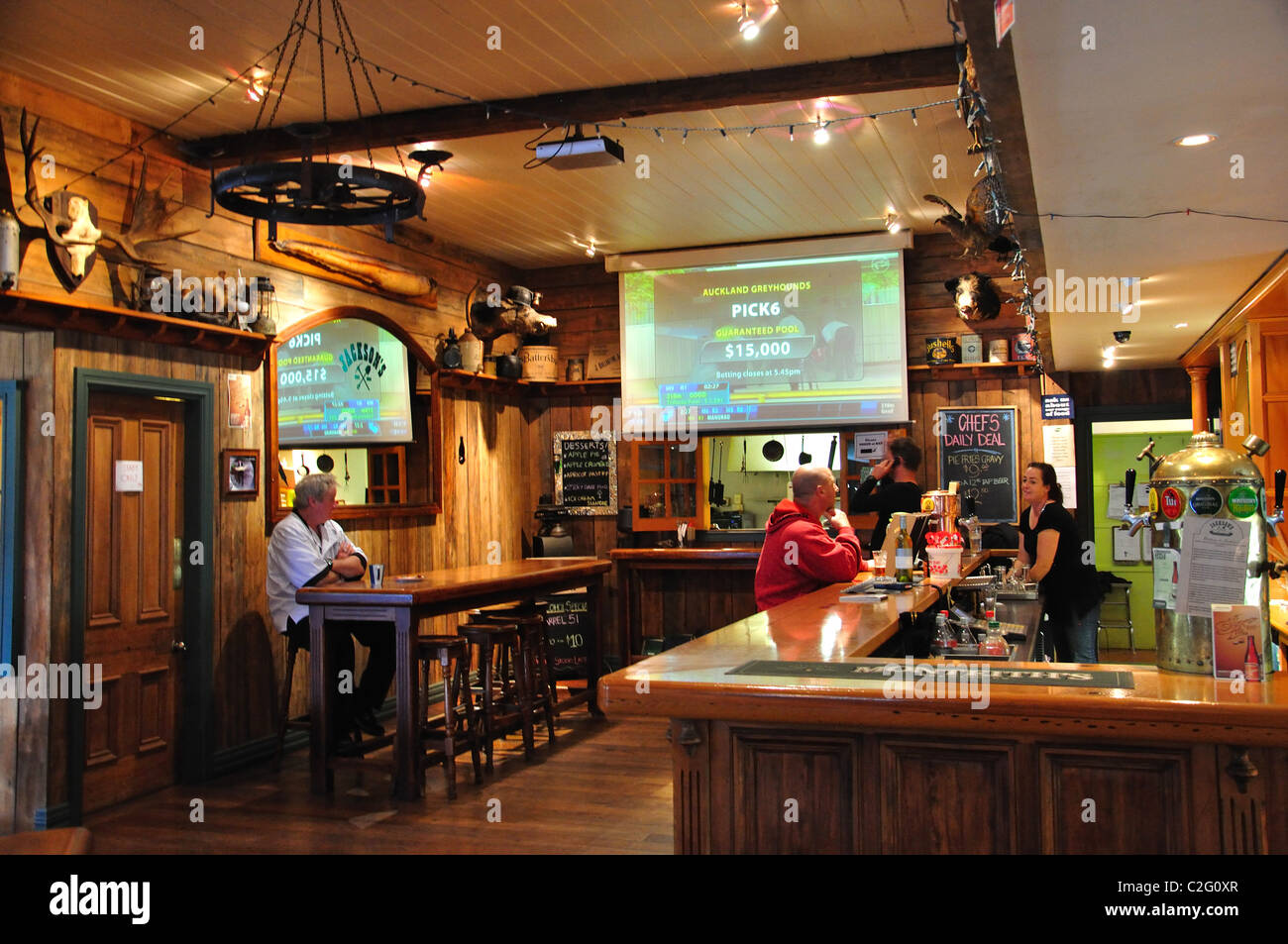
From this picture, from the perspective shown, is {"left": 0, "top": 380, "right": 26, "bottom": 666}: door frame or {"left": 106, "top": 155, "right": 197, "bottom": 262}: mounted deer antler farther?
{"left": 106, "top": 155, "right": 197, "bottom": 262}: mounted deer antler

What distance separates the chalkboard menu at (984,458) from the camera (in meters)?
7.75

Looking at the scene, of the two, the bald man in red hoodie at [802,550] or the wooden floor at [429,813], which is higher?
the bald man in red hoodie at [802,550]

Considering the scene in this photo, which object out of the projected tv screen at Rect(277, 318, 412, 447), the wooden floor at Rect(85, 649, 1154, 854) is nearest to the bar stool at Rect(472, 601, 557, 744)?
the wooden floor at Rect(85, 649, 1154, 854)

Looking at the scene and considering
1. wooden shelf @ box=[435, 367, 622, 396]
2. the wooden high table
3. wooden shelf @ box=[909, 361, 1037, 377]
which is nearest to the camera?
the wooden high table

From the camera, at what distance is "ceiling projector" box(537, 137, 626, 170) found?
512cm

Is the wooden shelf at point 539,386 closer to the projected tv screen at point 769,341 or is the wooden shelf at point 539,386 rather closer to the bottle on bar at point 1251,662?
the projected tv screen at point 769,341

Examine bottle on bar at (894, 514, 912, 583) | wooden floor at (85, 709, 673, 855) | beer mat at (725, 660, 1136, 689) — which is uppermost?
bottle on bar at (894, 514, 912, 583)

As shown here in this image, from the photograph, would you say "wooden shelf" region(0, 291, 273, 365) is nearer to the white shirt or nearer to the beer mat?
the white shirt

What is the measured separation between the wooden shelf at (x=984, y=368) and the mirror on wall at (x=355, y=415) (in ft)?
11.8

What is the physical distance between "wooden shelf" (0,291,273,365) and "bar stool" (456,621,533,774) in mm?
1898

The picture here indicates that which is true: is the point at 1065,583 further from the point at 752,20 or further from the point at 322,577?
the point at 322,577

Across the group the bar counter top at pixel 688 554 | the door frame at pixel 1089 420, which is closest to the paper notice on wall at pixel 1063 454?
the door frame at pixel 1089 420

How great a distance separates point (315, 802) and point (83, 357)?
2292 millimetres
